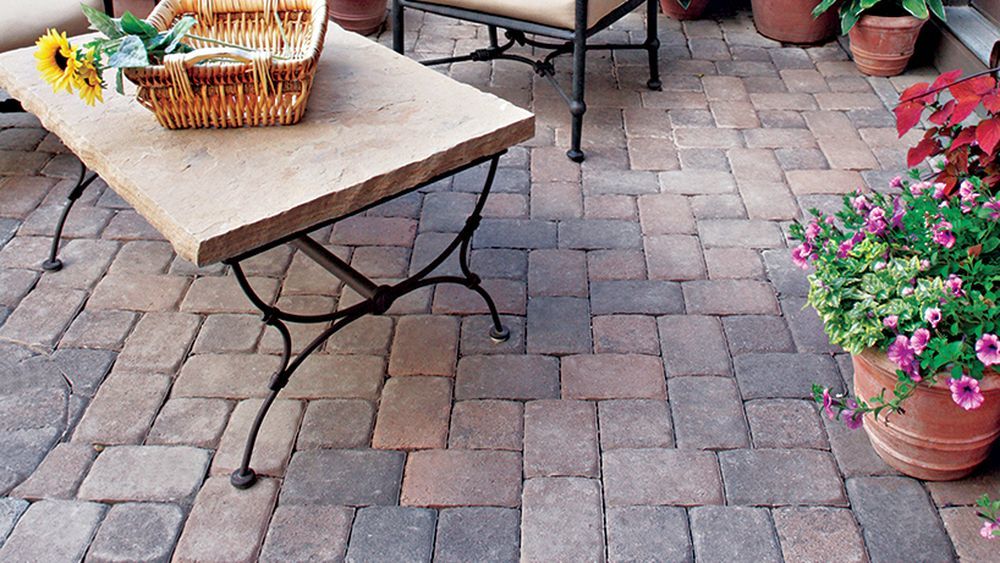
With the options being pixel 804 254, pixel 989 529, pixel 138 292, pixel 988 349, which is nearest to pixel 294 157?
pixel 138 292

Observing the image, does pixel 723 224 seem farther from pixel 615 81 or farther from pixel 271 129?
pixel 271 129

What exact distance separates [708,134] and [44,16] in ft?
6.73

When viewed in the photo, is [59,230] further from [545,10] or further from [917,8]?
[917,8]

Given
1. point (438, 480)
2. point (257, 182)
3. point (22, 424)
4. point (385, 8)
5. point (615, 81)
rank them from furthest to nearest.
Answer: point (385, 8)
point (615, 81)
point (22, 424)
point (438, 480)
point (257, 182)

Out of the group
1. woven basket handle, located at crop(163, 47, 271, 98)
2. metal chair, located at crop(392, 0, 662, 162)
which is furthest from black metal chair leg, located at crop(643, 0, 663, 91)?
woven basket handle, located at crop(163, 47, 271, 98)

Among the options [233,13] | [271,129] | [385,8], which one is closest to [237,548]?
[271,129]

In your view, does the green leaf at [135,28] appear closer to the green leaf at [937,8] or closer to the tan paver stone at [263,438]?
the tan paver stone at [263,438]

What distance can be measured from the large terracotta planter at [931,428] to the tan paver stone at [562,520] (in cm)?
56

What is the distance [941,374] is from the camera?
5.47ft

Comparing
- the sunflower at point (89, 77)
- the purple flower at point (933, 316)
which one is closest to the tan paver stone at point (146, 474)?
the sunflower at point (89, 77)

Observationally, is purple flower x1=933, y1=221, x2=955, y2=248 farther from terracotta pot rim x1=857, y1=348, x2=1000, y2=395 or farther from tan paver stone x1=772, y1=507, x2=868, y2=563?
tan paver stone x1=772, y1=507, x2=868, y2=563

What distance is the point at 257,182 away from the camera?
1.71 m

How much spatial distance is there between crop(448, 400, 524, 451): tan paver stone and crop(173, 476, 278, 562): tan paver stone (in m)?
0.38

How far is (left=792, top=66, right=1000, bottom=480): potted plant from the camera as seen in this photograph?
5.42 feet
